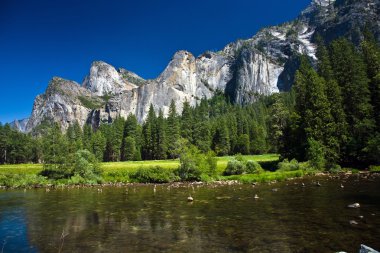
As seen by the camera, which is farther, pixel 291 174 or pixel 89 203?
pixel 291 174

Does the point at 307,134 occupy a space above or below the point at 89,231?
above

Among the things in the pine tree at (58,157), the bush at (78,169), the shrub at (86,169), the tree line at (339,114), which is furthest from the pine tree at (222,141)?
the shrub at (86,169)

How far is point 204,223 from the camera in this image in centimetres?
2491

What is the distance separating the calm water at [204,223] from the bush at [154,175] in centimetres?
2139

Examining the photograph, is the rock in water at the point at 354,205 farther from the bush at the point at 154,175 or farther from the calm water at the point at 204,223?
the bush at the point at 154,175

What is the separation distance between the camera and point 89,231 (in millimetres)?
23953

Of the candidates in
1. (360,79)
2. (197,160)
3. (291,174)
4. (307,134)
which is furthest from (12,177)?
(360,79)

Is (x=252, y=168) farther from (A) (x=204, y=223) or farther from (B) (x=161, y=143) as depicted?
(B) (x=161, y=143)

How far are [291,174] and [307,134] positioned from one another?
12652 millimetres

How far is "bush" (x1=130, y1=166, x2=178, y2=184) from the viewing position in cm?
6059

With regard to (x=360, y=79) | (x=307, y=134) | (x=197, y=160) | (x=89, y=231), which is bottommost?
(x=89, y=231)

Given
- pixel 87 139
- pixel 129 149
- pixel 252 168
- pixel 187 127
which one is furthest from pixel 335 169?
pixel 87 139

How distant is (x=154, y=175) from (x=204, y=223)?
36.7 meters

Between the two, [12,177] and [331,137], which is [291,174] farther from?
[12,177]
